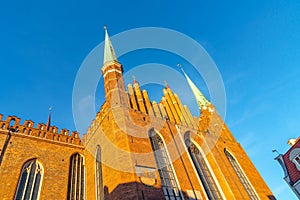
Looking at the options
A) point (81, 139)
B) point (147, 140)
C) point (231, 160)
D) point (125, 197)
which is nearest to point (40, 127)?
point (81, 139)

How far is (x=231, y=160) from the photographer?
17094 millimetres

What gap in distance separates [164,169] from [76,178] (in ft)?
18.8

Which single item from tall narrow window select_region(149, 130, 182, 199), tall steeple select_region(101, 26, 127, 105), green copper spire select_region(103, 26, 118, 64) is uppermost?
green copper spire select_region(103, 26, 118, 64)

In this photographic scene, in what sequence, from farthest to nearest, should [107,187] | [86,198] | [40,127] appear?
[40,127] < [86,198] < [107,187]

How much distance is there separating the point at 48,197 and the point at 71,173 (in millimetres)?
2224

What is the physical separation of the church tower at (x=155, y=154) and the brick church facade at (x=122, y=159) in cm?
5

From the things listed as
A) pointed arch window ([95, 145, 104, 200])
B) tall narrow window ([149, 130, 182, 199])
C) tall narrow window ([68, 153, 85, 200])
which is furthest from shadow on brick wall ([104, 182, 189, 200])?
tall narrow window ([68, 153, 85, 200])

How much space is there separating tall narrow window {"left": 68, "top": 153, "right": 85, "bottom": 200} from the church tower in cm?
70

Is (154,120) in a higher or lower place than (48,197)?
higher

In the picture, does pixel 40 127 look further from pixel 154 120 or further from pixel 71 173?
pixel 154 120

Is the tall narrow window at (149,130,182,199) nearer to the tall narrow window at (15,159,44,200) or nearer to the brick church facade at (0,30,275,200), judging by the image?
the brick church facade at (0,30,275,200)

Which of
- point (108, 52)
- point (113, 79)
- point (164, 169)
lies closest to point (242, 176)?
point (164, 169)

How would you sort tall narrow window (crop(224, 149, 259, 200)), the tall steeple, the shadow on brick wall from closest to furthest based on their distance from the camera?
the shadow on brick wall < the tall steeple < tall narrow window (crop(224, 149, 259, 200))

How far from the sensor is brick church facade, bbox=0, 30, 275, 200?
34.4ft
